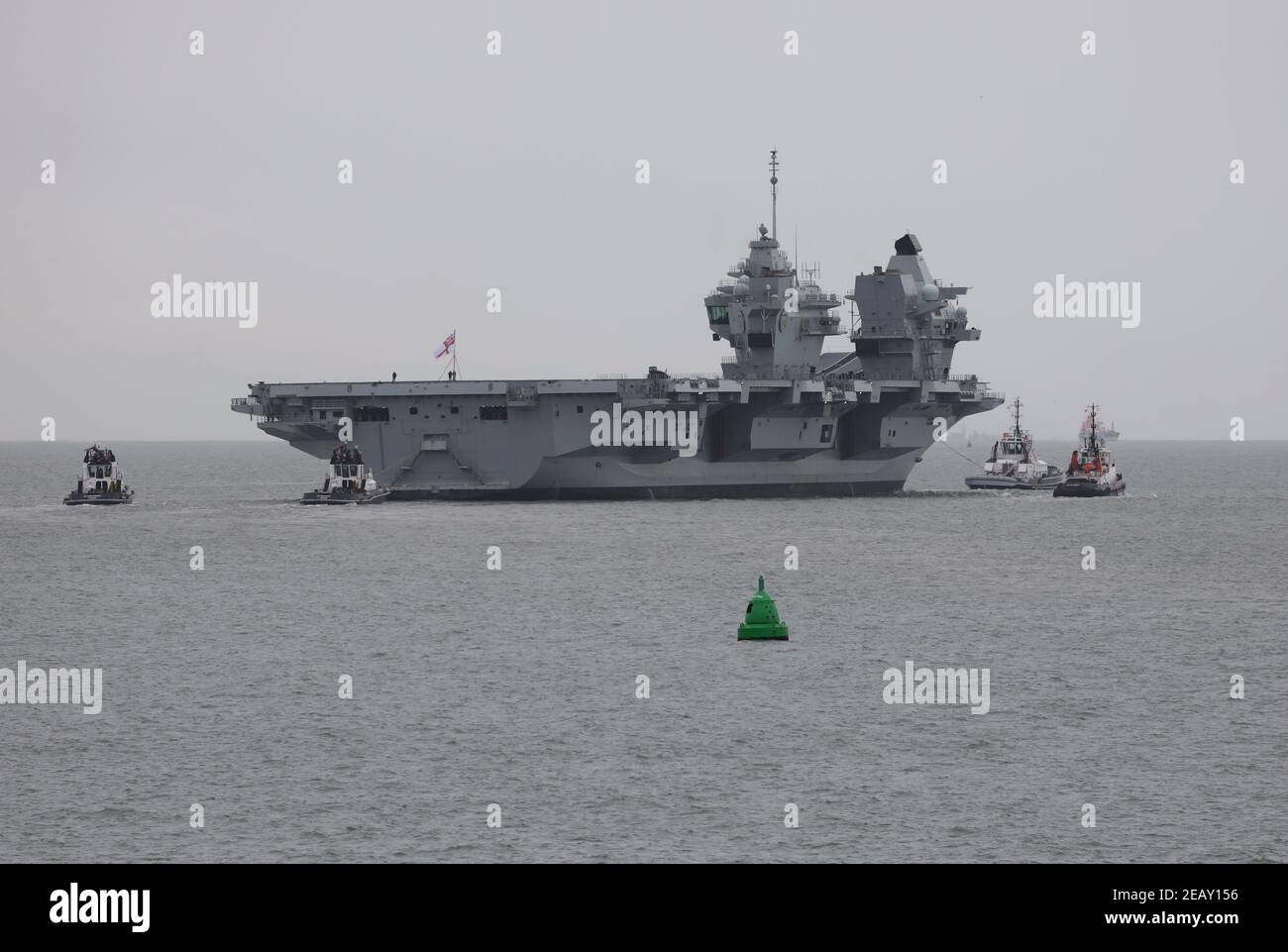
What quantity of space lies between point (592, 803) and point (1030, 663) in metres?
12.0

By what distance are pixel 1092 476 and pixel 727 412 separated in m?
21.7

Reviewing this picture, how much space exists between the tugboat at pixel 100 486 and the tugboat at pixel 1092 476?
42451mm

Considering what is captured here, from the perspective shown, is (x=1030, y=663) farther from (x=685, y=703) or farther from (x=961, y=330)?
(x=961, y=330)

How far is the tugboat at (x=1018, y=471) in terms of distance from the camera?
8825 centimetres

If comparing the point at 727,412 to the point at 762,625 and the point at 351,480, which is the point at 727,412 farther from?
the point at 762,625

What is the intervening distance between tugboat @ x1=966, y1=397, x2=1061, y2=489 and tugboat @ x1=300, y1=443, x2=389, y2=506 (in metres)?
35.6

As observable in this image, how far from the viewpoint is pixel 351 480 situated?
64.9 meters

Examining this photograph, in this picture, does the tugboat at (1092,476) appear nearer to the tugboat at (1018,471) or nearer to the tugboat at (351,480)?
the tugboat at (1018,471)

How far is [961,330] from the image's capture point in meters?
72.6

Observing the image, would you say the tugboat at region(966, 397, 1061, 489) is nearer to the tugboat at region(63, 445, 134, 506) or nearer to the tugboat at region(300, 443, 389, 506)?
the tugboat at region(300, 443, 389, 506)

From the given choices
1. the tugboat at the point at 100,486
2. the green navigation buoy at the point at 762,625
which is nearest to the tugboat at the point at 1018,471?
the tugboat at the point at 100,486

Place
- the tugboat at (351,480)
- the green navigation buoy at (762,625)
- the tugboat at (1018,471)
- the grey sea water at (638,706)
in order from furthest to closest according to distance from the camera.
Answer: the tugboat at (1018,471), the tugboat at (351,480), the green navigation buoy at (762,625), the grey sea water at (638,706)

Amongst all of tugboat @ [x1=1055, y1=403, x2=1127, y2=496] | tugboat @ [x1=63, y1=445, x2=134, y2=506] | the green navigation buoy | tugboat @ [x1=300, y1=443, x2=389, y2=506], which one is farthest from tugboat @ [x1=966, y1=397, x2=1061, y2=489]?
the green navigation buoy
